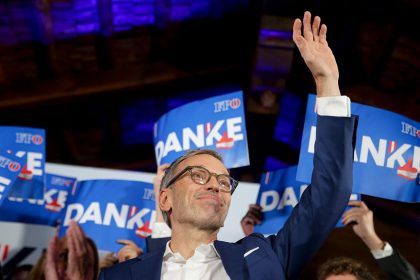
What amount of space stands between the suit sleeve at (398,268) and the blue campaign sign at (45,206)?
2082 mm

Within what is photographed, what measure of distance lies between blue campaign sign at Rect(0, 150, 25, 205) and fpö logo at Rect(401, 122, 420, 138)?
2048 mm

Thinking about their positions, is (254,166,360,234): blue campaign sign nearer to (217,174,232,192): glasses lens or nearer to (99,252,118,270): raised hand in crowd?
(99,252,118,270): raised hand in crowd

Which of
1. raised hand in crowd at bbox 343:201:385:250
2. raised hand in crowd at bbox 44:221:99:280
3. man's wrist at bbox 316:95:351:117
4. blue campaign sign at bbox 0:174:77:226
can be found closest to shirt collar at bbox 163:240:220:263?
man's wrist at bbox 316:95:351:117

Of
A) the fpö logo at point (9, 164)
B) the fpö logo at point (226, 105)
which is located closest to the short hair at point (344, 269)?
the fpö logo at point (226, 105)

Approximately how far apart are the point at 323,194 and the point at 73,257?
72.2 inches

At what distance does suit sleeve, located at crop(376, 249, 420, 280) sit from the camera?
9.12ft

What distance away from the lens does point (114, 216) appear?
3.80 meters

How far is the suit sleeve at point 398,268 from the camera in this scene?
2.78 meters

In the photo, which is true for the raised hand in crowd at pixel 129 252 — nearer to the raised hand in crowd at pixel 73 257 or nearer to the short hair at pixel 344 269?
the raised hand in crowd at pixel 73 257

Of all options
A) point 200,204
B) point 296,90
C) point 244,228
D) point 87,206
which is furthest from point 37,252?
point 296,90

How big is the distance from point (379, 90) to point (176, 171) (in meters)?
4.19

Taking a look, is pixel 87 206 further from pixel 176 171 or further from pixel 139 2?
pixel 139 2

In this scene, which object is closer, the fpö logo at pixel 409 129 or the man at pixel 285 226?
the man at pixel 285 226

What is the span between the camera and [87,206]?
3871mm
